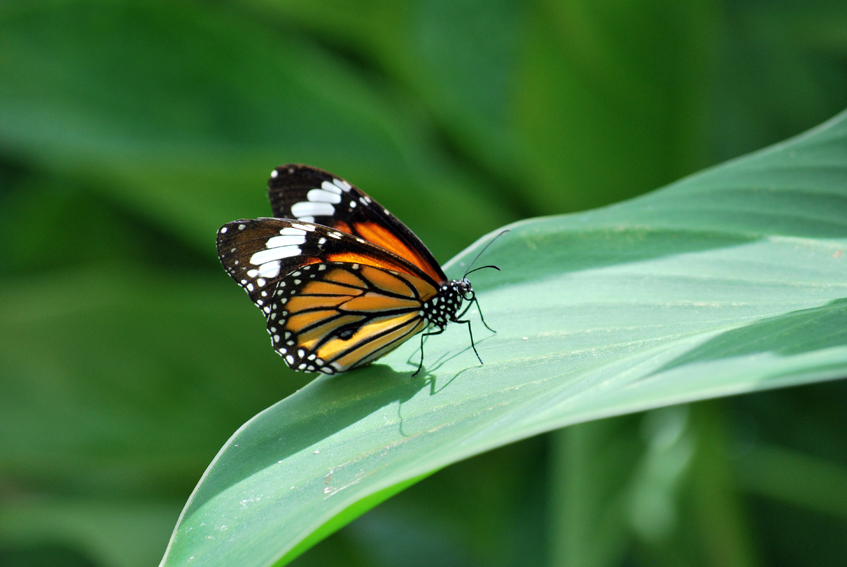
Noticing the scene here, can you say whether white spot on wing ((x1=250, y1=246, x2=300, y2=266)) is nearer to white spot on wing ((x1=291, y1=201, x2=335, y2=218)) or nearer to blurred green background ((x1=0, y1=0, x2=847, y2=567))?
white spot on wing ((x1=291, y1=201, x2=335, y2=218))

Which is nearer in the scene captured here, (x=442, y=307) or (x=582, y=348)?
(x=582, y=348)

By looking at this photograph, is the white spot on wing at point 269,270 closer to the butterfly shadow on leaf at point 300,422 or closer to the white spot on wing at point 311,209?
the white spot on wing at point 311,209

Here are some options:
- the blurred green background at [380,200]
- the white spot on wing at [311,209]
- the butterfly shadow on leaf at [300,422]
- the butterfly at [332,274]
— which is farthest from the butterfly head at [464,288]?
the blurred green background at [380,200]

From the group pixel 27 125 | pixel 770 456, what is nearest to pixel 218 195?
pixel 27 125

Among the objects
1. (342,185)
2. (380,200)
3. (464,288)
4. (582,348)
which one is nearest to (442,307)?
(464,288)

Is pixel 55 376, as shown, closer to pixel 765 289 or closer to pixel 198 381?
pixel 198 381

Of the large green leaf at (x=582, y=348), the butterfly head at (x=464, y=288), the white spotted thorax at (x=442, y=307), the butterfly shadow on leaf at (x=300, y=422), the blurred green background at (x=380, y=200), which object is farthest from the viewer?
the blurred green background at (x=380, y=200)

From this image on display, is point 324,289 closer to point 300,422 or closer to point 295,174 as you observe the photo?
point 295,174
